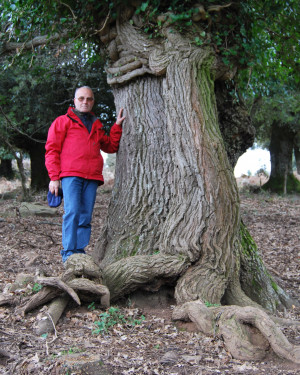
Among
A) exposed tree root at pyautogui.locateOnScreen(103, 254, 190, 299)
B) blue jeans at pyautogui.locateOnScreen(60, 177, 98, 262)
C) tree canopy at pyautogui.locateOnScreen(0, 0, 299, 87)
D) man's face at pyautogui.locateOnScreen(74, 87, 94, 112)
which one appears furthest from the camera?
man's face at pyautogui.locateOnScreen(74, 87, 94, 112)

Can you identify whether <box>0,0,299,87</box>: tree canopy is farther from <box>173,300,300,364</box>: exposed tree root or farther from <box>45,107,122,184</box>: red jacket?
<box>173,300,300,364</box>: exposed tree root

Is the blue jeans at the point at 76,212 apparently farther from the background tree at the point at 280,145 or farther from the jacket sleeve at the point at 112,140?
the background tree at the point at 280,145

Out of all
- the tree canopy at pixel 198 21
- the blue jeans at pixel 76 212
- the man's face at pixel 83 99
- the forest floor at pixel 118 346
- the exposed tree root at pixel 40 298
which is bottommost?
the forest floor at pixel 118 346

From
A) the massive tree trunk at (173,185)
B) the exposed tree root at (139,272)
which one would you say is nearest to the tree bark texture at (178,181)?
the massive tree trunk at (173,185)

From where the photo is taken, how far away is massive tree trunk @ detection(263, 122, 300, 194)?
15672mm

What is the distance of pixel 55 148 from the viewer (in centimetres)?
471

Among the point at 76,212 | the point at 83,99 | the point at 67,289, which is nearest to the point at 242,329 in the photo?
the point at 67,289

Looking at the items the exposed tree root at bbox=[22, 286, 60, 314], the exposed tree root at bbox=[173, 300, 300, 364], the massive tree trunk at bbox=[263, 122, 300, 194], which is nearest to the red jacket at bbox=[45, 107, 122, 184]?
the exposed tree root at bbox=[22, 286, 60, 314]

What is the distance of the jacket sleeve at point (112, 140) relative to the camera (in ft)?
16.5

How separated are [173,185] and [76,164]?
46.8 inches

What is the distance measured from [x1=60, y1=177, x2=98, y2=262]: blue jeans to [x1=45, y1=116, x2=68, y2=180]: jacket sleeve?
0.15 meters

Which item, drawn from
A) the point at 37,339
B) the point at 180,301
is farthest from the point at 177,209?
the point at 37,339

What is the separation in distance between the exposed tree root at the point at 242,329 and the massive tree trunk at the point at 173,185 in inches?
13.8

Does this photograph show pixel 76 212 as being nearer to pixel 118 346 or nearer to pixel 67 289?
pixel 67 289
